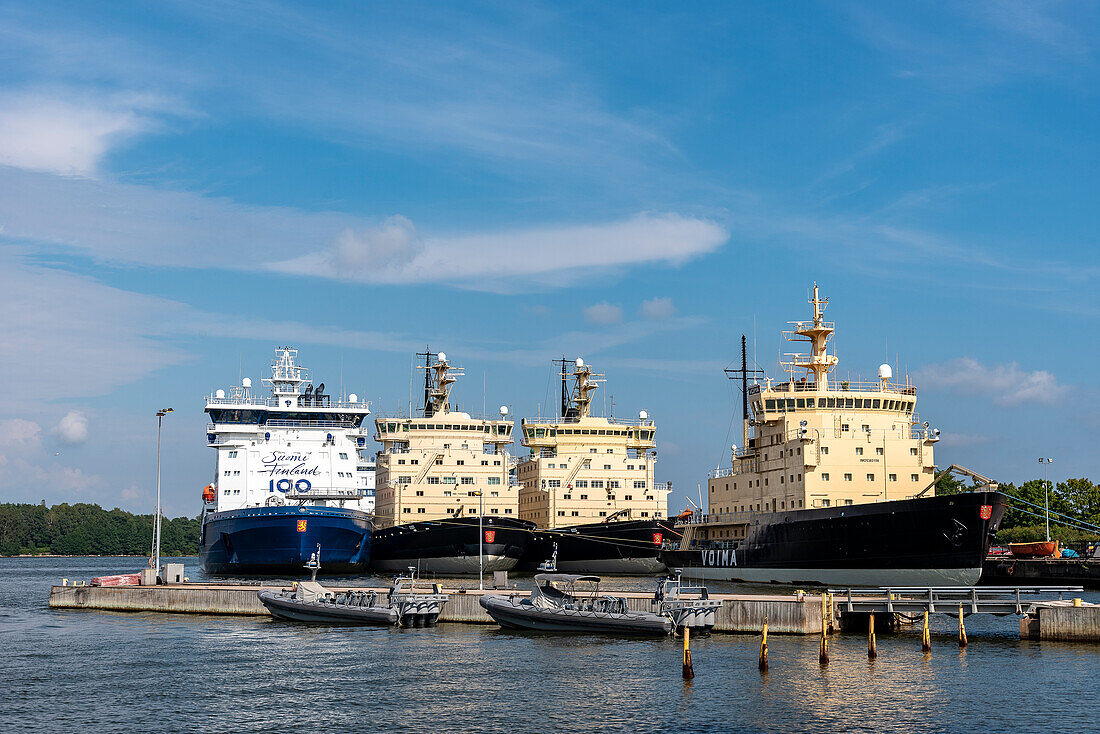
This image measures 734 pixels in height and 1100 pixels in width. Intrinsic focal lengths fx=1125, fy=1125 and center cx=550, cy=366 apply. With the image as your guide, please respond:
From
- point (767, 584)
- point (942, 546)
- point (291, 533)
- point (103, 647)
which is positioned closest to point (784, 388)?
point (767, 584)

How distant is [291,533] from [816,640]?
146 ft

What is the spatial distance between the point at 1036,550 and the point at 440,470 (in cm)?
4528

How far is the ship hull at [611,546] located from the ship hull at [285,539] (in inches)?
578

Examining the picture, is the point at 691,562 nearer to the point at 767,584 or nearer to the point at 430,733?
the point at 767,584

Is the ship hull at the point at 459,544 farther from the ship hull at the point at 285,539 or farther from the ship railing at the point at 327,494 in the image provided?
the ship railing at the point at 327,494

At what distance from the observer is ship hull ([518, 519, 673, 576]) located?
84438 millimetres

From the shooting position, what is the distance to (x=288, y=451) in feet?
292

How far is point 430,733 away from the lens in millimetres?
27984

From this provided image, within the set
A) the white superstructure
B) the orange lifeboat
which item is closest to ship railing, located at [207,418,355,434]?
the white superstructure

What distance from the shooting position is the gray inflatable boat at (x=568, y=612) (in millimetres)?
43500

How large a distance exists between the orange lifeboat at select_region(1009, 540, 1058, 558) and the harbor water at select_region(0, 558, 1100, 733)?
36.1m

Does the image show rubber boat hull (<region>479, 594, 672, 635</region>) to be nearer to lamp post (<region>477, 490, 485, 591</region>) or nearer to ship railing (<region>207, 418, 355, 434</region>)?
lamp post (<region>477, 490, 485, 591</region>)

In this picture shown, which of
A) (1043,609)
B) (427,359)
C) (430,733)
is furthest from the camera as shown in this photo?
(427,359)

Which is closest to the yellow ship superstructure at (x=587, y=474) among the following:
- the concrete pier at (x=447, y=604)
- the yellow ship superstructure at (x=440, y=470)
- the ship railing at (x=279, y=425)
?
the yellow ship superstructure at (x=440, y=470)
